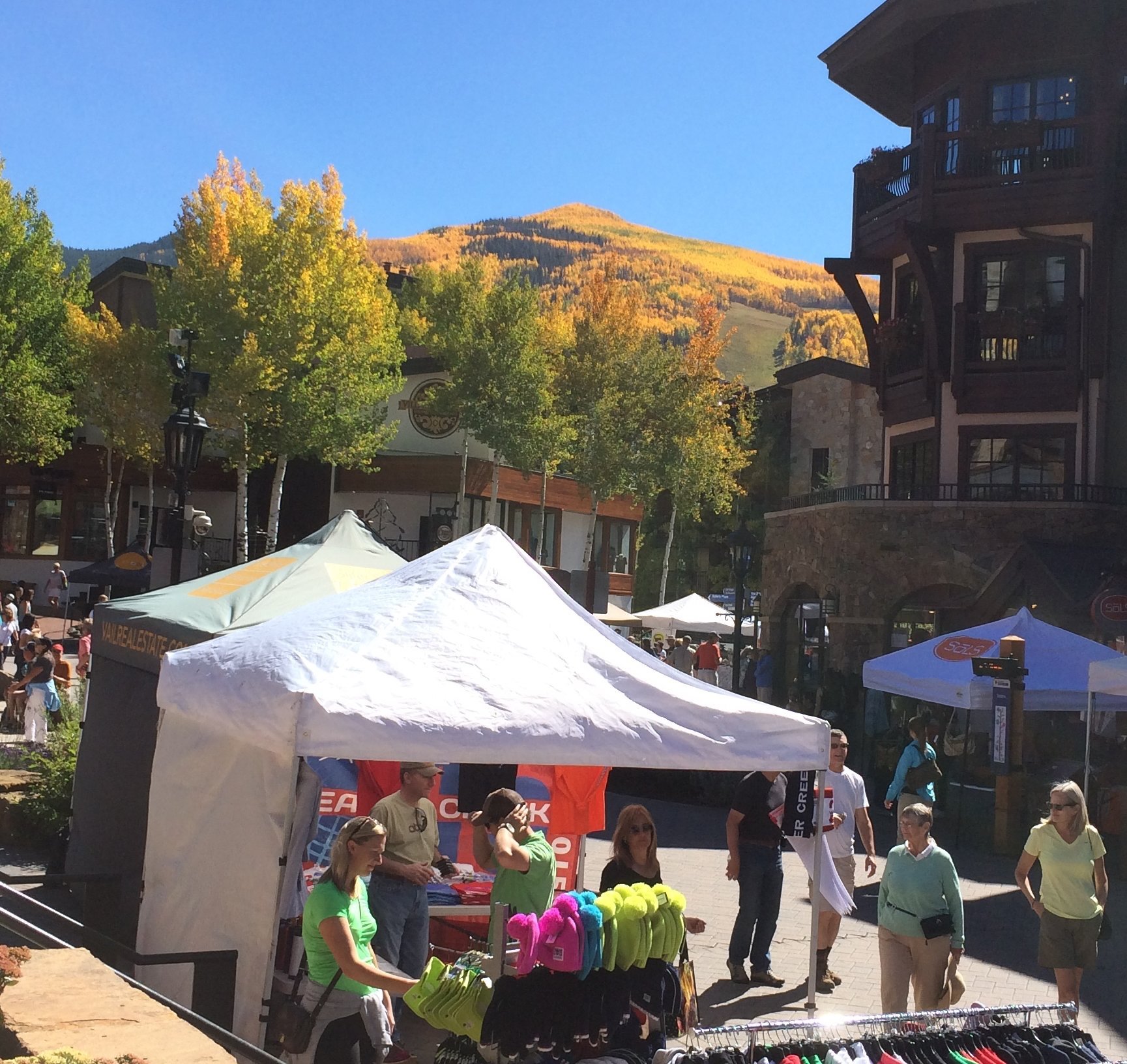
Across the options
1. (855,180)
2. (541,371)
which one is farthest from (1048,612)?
(541,371)

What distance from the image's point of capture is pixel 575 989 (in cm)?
527

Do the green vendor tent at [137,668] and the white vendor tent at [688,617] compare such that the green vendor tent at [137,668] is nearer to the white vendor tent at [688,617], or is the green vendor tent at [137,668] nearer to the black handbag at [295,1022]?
the black handbag at [295,1022]

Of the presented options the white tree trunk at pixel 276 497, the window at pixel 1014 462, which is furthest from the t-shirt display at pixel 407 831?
the white tree trunk at pixel 276 497

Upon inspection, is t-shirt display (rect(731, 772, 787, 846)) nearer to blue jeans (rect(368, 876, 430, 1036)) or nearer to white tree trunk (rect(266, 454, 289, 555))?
blue jeans (rect(368, 876, 430, 1036))

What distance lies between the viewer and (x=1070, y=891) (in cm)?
788

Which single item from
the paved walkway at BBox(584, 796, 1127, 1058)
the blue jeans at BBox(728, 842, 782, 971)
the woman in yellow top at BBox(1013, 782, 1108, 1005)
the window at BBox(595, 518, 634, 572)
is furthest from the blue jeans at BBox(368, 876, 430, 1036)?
the window at BBox(595, 518, 634, 572)

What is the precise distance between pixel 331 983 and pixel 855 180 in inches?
1059

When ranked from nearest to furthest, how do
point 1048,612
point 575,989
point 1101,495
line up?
point 575,989
point 1048,612
point 1101,495

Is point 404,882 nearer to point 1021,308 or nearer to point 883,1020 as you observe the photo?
point 883,1020

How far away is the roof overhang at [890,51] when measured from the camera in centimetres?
2652

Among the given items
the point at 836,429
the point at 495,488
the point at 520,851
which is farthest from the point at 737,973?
the point at 836,429

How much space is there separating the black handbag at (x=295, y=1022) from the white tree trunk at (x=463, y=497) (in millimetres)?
36092

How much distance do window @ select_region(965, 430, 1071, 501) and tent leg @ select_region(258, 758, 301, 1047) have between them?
2185 centimetres

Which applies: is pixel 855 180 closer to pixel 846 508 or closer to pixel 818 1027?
pixel 846 508
